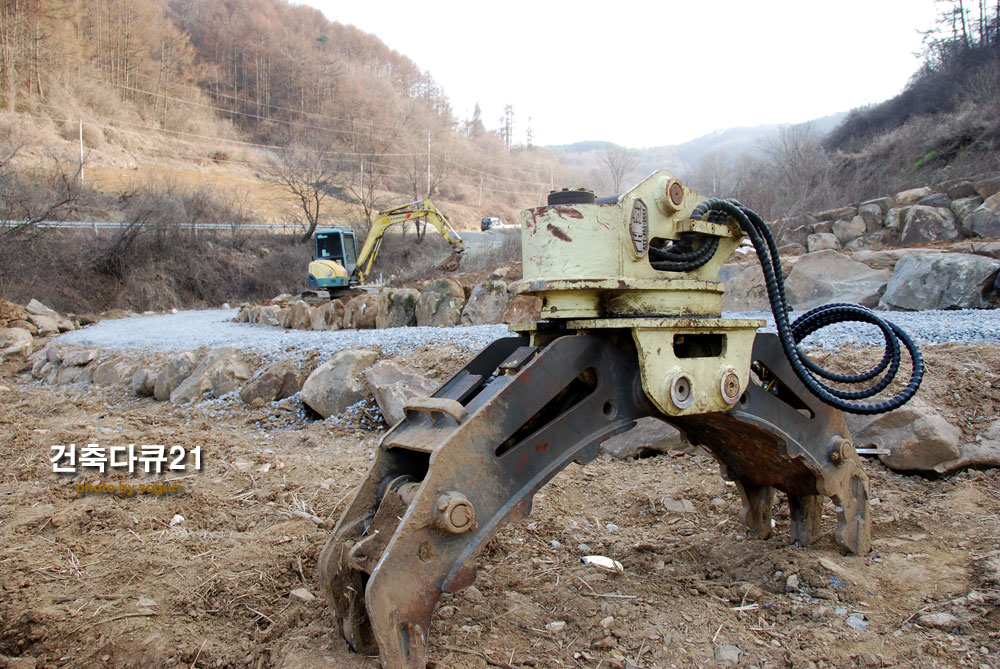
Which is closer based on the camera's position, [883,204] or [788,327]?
[788,327]

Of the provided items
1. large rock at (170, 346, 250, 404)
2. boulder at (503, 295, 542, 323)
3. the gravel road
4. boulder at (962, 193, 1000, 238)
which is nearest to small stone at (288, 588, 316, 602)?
the gravel road

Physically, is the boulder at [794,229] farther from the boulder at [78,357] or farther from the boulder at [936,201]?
the boulder at [78,357]

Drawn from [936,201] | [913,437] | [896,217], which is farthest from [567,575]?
[936,201]

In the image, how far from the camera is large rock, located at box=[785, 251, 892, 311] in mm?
7730

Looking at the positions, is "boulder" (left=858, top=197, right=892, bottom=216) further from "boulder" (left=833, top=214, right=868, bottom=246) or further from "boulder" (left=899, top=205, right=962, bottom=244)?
"boulder" (left=899, top=205, right=962, bottom=244)

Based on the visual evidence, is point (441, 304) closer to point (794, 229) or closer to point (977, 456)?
point (977, 456)

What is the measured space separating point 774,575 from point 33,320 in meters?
17.3

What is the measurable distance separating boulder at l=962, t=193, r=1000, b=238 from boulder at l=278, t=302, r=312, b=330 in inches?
502

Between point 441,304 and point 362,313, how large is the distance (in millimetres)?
1918

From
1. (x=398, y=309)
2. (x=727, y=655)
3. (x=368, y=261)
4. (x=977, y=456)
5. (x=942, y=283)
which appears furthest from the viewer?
(x=368, y=261)

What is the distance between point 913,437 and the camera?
3.61 meters

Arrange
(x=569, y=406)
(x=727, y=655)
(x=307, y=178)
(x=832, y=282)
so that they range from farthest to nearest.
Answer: (x=307, y=178)
(x=832, y=282)
(x=569, y=406)
(x=727, y=655)

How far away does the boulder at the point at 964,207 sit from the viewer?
12.4 m

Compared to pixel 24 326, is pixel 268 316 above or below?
above
